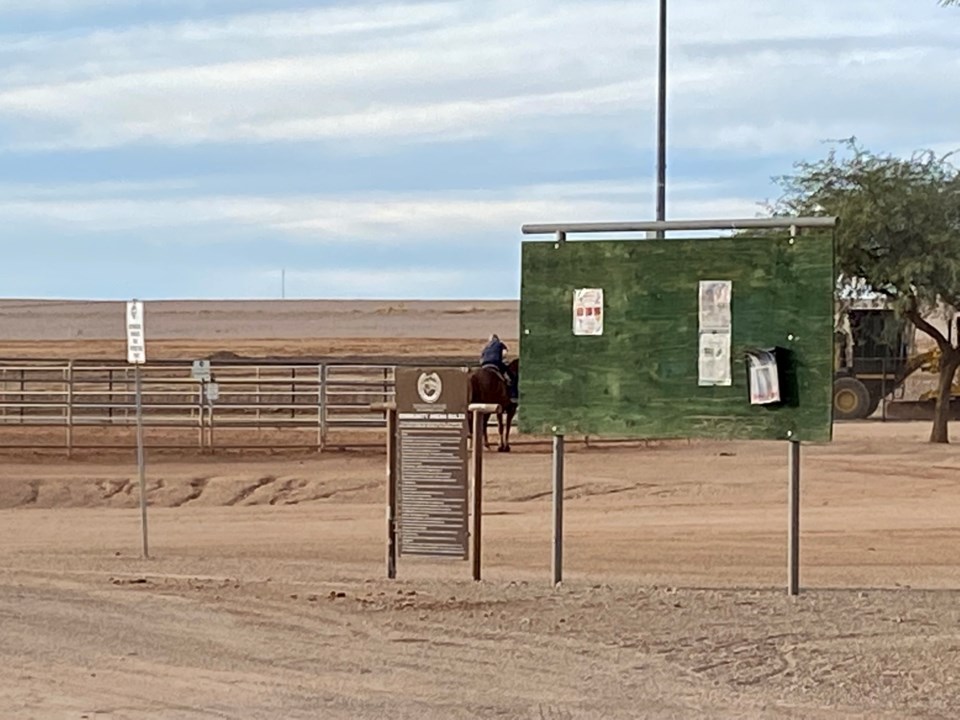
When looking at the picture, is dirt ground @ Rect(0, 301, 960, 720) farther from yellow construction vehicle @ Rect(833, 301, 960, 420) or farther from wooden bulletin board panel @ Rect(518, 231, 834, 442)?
yellow construction vehicle @ Rect(833, 301, 960, 420)

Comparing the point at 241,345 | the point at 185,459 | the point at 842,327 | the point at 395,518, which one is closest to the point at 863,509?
the point at 395,518

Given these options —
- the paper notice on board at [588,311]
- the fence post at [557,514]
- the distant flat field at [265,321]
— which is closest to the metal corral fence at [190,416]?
the fence post at [557,514]

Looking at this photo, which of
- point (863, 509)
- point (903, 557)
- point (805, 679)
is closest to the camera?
point (805, 679)

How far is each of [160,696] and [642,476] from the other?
58.1 ft

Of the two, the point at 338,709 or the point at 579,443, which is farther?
the point at 579,443

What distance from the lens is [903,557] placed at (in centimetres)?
1781

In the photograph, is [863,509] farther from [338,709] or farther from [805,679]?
[338,709]

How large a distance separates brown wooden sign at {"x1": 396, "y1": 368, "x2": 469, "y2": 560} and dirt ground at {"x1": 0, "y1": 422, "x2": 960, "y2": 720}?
45 cm

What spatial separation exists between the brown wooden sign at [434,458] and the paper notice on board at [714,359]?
191 cm

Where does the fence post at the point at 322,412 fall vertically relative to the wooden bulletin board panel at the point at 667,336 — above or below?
below

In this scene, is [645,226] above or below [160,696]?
above

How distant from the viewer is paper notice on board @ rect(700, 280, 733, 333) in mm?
14031

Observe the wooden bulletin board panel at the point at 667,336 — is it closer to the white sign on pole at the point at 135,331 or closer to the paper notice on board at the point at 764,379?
the paper notice on board at the point at 764,379

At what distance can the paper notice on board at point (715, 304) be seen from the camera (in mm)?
14031
